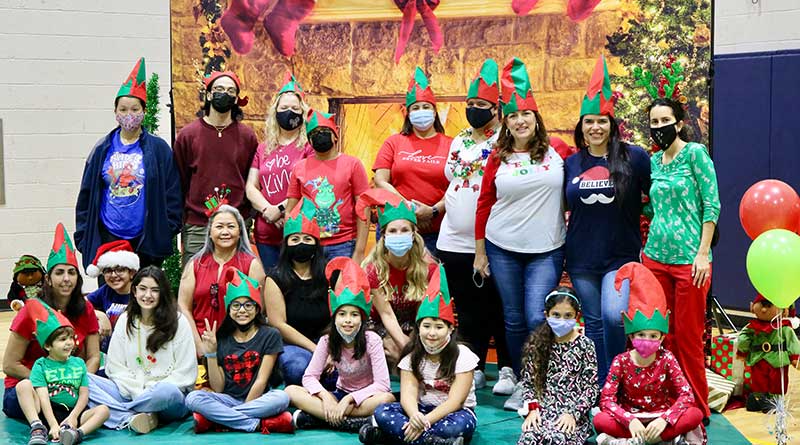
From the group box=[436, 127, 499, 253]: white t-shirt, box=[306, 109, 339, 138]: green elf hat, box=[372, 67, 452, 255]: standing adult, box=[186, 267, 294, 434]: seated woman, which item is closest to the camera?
box=[186, 267, 294, 434]: seated woman

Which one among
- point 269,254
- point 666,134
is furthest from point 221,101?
point 666,134

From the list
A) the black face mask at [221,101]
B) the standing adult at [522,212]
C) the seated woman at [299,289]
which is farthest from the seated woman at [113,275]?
the standing adult at [522,212]

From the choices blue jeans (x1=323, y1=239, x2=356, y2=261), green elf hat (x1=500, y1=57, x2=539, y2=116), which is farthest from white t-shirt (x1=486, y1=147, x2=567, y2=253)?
blue jeans (x1=323, y1=239, x2=356, y2=261)

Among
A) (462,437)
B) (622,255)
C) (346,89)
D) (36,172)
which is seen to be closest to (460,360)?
(462,437)

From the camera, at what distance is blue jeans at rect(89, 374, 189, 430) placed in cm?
531

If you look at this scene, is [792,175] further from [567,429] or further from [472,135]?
[567,429]

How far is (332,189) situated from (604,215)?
1.61m

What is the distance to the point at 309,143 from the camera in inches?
246

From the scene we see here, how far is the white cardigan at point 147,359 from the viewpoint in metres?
5.47

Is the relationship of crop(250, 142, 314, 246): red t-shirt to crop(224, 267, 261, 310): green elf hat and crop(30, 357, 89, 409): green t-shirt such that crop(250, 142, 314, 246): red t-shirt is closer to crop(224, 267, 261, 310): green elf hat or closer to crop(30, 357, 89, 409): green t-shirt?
crop(224, 267, 261, 310): green elf hat

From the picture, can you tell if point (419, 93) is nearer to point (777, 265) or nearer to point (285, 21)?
point (285, 21)

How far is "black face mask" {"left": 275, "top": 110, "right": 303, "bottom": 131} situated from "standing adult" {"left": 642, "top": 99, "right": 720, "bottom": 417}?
2086 millimetres

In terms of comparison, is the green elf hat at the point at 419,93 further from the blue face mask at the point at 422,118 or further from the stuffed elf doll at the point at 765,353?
the stuffed elf doll at the point at 765,353

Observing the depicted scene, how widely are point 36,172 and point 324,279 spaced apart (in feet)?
14.3
